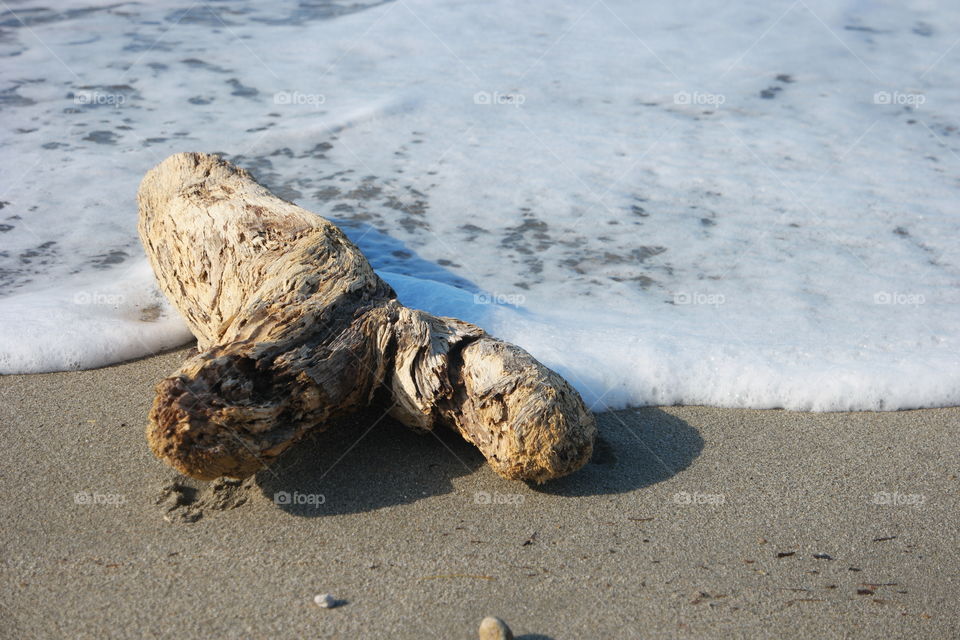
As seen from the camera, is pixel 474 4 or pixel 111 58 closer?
pixel 111 58

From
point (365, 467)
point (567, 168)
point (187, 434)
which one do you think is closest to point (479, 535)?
point (365, 467)

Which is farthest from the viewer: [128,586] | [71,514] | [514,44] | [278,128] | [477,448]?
[514,44]

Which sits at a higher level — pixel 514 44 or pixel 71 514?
pixel 514 44

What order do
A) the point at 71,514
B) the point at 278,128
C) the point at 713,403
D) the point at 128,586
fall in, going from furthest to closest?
the point at 278,128 → the point at 713,403 → the point at 71,514 → the point at 128,586

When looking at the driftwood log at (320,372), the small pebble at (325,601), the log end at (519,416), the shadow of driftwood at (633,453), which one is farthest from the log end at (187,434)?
Result: the shadow of driftwood at (633,453)

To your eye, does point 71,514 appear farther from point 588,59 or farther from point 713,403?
point 588,59

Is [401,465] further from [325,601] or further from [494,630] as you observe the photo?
[494,630]

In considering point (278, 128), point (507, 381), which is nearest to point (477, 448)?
point (507, 381)

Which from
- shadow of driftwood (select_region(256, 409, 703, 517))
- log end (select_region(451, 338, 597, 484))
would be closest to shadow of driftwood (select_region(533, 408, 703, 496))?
shadow of driftwood (select_region(256, 409, 703, 517))

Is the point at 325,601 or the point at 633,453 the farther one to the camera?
the point at 633,453
